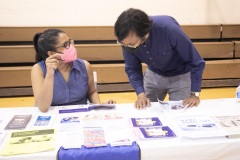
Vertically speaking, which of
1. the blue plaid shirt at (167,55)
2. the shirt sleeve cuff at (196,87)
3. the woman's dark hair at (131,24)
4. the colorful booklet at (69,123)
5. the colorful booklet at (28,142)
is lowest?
the colorful booklet at (69,123)

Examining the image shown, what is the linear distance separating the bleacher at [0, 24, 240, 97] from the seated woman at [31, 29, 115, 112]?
2236 millimetres

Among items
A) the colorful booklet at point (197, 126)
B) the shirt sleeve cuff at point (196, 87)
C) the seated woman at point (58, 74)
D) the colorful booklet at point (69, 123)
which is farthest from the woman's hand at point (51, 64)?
the shirt sleeve cuff at point (196, 87)

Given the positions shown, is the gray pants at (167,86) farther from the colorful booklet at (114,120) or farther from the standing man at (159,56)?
the colorful booklet at (114,120)

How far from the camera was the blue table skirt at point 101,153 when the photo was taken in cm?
117

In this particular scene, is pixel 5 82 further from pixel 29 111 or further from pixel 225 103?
pixel 225 103

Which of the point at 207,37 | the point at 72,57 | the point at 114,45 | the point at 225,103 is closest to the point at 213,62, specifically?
the point at 207,37

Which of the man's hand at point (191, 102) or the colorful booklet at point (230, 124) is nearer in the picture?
the colorful booklet at point (230, 124)

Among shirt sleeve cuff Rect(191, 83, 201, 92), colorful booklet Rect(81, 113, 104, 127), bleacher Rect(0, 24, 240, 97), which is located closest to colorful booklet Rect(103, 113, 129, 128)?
colorful booklet Rect(81, 113, 104, 127)

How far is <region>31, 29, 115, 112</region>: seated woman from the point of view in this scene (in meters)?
1.76

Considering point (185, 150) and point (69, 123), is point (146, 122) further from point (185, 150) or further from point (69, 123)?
point (69, 123)

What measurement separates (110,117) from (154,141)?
367mm

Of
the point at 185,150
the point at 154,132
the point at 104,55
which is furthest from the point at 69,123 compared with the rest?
the point at 104,55

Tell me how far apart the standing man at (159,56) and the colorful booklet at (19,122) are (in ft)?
Result: 2.22

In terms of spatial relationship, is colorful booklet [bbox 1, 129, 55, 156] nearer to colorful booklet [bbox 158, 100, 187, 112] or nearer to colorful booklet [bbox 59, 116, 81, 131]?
colorful booklet [bbox 59, 116, 81, 131]
